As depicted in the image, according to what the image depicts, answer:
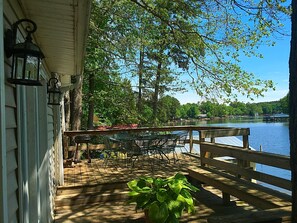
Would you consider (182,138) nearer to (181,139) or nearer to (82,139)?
(181,139)

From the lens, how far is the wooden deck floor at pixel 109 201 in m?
4.37

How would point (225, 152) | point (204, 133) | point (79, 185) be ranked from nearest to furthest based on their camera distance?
point (225, 152), point (79, 185), point (204, 133)

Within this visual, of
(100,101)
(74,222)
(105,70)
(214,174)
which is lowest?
(74,222)

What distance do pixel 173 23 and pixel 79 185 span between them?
4.94m

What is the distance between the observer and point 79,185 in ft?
17.4

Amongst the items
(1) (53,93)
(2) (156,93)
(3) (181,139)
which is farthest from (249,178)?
(2) (156,93)

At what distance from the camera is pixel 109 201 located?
5191 millimetres

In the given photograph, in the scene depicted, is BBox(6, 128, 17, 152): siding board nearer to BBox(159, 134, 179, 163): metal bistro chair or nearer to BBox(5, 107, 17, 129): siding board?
BBox(5, 107, 17, 129): siding board

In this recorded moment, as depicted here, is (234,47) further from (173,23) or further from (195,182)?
(195,182)

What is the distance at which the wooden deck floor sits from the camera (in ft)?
14.3

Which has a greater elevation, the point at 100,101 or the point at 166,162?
the point at 100,101

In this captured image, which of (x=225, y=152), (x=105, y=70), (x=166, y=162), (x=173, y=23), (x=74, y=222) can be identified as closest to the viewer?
(x=74, y=222)

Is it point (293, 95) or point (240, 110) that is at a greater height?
point (240, 110)

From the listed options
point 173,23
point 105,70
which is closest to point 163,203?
point 173,23
